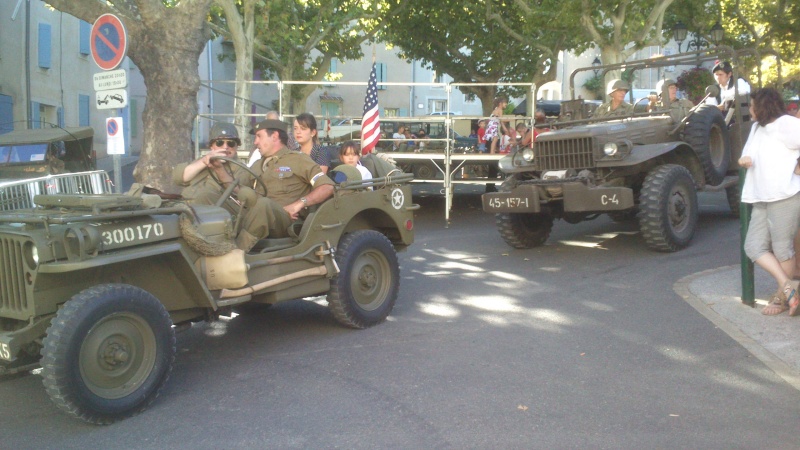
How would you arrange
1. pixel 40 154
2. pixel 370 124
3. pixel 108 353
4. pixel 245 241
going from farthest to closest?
pixel 370 124 → pixel 40 154 → pixel 245 241 → pixel 108 353

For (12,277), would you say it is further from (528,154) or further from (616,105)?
(616,105)

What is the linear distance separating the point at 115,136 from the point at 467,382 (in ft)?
17.6

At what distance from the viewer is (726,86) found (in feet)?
38.1

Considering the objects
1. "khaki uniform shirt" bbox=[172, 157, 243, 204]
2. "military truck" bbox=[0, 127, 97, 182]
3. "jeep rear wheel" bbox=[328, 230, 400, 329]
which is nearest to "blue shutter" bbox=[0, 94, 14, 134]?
"military truck" bbox=[0, 127, 97, 182]

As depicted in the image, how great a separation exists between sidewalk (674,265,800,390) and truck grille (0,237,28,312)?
460 centimetres

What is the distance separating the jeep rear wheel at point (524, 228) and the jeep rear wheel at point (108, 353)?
21.3ft

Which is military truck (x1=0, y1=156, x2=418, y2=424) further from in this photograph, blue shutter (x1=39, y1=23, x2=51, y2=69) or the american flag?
blue shutter (x1=39, y1=23, x2=51, y2=69)

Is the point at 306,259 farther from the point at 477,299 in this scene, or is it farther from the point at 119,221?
the point at 477,299

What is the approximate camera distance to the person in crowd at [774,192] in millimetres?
6793

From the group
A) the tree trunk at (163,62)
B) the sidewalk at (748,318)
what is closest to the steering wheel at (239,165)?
the sidewalk at (748,318)

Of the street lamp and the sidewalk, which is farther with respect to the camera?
the street lamp

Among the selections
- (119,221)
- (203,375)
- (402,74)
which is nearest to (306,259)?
(203,375)

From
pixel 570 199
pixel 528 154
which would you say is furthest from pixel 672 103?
pixel 570 199

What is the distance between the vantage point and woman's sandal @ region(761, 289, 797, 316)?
22.7 ft
